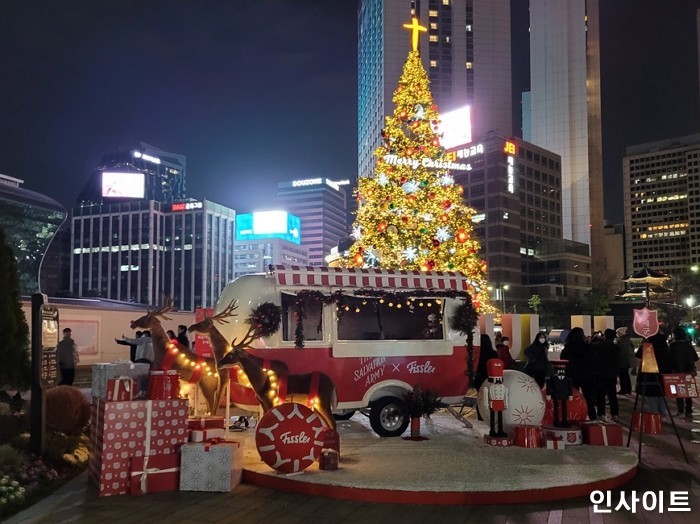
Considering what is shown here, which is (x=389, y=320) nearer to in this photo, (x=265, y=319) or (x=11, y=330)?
(x=265, y=319)

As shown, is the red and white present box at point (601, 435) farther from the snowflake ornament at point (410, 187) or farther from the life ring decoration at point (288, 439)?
the snowflake ornament at point (410, 187)

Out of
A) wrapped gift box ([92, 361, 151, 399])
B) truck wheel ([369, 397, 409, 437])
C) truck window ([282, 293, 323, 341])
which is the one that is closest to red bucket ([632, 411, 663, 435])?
truck wheel ([369, 397, 409, 437])

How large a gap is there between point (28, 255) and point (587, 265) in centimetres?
9700

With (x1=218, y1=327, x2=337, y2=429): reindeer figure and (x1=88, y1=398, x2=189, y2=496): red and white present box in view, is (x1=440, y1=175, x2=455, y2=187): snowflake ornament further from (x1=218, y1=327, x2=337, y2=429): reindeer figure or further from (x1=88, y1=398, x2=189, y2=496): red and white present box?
(x1=88, y1=398, x2=189, y2=496): red and white present box

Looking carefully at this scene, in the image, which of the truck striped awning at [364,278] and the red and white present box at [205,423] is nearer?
the red and white present box at [205,423]

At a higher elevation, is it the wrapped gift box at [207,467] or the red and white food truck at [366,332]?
the red and white food truck at [366,332]

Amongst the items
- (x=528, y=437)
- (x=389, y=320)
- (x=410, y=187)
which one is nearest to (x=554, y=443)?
(x=528, y=437)

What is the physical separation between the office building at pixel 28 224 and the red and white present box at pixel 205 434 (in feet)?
154

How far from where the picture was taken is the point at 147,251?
450 ft

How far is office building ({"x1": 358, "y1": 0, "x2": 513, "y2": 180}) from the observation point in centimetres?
11875

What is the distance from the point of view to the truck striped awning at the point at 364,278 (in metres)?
9.48

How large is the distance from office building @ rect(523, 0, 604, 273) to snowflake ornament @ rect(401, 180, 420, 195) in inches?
5061

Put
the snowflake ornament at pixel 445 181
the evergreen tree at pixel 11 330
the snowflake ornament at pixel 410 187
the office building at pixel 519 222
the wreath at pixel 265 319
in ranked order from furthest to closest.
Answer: the office building at pixel 519 222
the snowflake ornament at pixel 445 181
the snowflake ornament at pixel 410 187
the wreath at pixel 265 319
the evergreen tree at pixel 11 330

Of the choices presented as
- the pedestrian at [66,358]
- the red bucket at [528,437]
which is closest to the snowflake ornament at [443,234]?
the pedestrian at [66,358]
